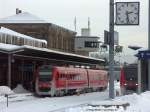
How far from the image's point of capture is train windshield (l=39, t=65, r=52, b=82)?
51938 mm

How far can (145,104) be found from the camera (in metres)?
23.0

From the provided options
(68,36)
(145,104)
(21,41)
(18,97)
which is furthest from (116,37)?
(68,36)

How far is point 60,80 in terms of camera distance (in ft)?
172

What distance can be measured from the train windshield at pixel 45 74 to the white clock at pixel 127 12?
27.2 meters

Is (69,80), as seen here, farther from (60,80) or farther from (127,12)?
(127,12)

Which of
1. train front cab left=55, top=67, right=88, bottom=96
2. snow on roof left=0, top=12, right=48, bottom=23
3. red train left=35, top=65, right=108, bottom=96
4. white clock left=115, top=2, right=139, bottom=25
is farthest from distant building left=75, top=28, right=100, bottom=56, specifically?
white clock left=115, top=2, right=139, bottom=25

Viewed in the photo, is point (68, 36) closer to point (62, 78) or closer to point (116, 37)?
point (62, 78)

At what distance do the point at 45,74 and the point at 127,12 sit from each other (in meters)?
27.6

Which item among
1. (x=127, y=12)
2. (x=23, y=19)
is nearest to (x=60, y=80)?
(x=127, y=12)

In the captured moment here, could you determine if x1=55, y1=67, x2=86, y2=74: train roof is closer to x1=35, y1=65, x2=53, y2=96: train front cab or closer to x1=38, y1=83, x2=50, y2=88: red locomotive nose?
x1=35, y1=65, x2=53, y2=96: train front cab

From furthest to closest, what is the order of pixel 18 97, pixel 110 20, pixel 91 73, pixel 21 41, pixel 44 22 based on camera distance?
pixel 44 22, pixel 21 41, pixel 91 73, pixel 18 97, pixel 110 20

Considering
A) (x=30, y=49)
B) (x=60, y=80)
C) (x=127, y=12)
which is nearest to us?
(x=127, y=12)

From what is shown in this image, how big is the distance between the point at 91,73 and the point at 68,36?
132 feet

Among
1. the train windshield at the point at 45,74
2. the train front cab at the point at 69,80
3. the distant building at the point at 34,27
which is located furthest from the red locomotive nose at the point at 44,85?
the distant building at the point at 34,27
